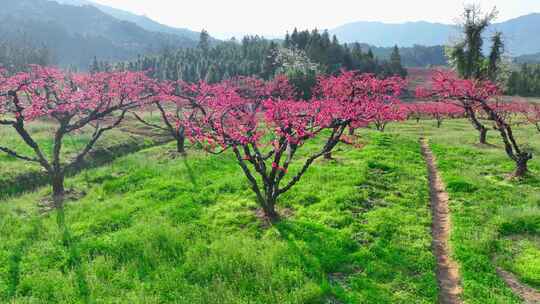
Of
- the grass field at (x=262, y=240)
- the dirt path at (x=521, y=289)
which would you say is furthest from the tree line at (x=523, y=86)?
the dirt path at (x=521, y=289)

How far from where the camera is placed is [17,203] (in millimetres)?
19234

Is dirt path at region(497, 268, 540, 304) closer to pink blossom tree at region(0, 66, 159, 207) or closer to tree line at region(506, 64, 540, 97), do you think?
pink blossom tree at region(0, 66, 159, 207)

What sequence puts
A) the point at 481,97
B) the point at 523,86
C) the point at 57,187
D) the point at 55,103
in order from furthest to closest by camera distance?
the point at 523,86, the point at 481,97, the point at 55,103, the point at 57,187

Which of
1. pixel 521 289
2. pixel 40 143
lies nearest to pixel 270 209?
pixel 521 289

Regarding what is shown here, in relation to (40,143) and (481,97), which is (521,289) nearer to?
(481,97)

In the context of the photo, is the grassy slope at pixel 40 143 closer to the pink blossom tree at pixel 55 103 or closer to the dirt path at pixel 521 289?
the pink blossom tree at pixel 55 103

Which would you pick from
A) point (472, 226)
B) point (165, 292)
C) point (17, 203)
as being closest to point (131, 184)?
point (17, 203)

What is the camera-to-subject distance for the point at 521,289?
11.3 meters

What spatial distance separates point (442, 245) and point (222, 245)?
8.13m

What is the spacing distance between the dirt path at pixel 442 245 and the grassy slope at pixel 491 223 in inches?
11.3

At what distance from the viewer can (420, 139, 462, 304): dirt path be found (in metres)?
11.1

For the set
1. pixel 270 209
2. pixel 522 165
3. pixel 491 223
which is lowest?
pixel 491 223

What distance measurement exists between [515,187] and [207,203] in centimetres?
1650

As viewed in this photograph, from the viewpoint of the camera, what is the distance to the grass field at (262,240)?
1119cm
